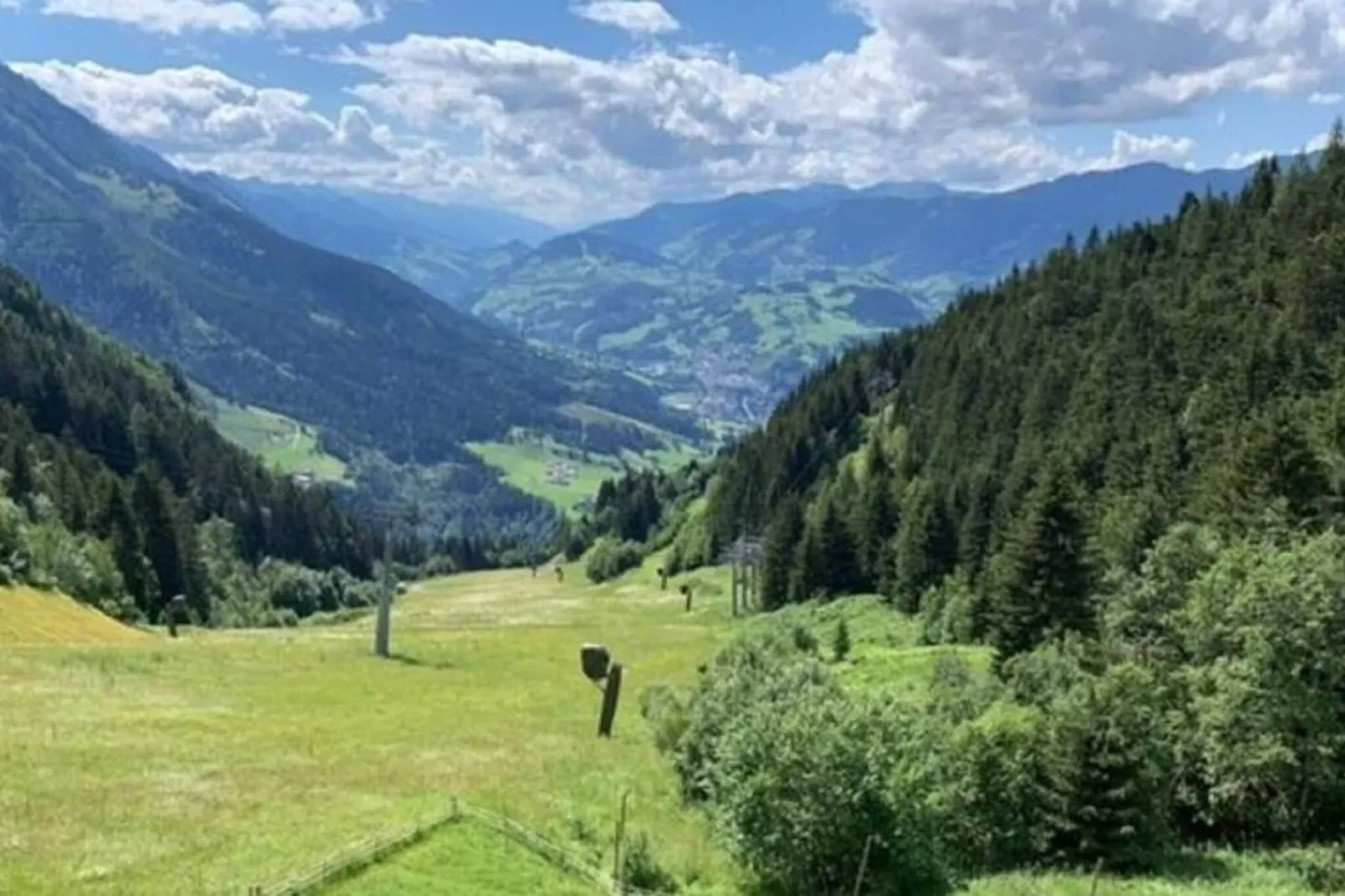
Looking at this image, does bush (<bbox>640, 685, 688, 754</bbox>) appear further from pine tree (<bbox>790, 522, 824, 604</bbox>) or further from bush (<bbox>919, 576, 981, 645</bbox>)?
pine tree (<bbox>790, 522, 824, 604</bbox>)

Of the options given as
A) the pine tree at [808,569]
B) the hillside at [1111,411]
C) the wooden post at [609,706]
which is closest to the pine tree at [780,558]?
the pine tree at [808,569]

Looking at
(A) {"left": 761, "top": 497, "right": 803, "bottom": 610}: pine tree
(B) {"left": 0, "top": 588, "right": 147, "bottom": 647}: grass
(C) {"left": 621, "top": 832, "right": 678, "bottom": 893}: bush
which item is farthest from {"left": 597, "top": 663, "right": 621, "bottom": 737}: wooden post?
(A) {"left": 761, "top": 497, "right": 803, "bottom": 610}: pine tree

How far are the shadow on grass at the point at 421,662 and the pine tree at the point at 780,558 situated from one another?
54.8 m

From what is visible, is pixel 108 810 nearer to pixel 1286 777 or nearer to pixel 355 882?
pixel 355 882

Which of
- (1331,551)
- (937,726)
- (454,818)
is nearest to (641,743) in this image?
(937,726)

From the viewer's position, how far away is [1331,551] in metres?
60.0

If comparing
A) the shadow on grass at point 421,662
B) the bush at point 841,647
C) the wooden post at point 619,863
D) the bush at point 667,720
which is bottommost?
the shadow on grass at point 421,662

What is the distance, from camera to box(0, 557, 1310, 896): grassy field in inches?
1501

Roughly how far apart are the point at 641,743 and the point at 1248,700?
26.9 meters

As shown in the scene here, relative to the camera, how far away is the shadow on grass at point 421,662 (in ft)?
297

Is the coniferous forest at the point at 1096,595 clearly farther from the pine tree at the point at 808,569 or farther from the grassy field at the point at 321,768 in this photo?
the grassy field at the point at 321,768

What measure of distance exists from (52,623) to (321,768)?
173 ft

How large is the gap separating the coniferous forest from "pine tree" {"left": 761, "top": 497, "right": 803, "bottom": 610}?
38 cm

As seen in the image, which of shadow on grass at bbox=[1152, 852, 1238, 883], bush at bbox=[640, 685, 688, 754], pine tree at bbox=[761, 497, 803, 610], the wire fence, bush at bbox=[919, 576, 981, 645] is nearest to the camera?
the wire fence
